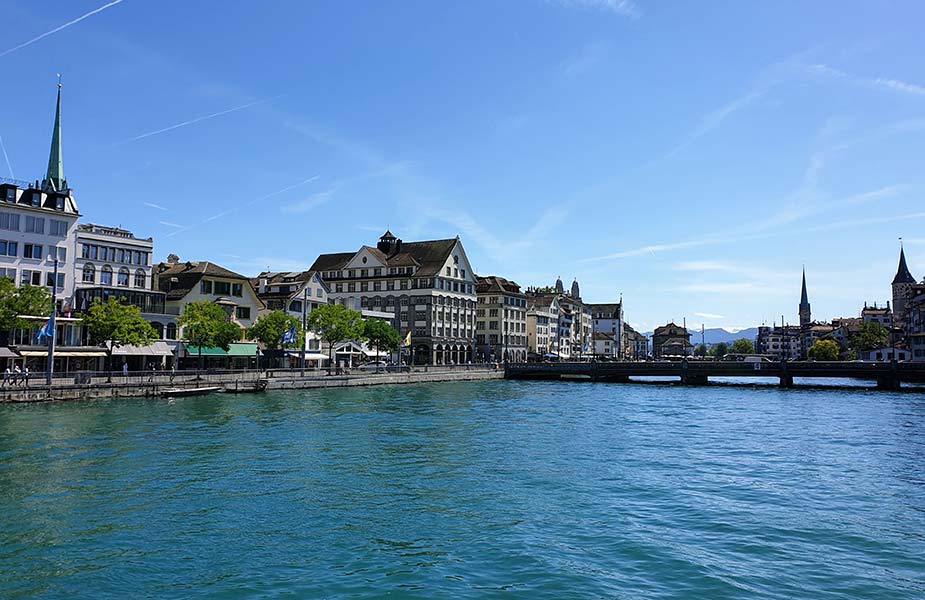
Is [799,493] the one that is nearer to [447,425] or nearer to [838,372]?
[447,425]

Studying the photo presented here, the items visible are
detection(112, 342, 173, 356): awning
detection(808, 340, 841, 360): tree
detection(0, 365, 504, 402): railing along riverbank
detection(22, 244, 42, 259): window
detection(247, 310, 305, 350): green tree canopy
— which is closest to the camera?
detection(0, 365, 504, 402): railing along riverbank

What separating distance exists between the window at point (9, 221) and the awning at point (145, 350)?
1348 centimetres

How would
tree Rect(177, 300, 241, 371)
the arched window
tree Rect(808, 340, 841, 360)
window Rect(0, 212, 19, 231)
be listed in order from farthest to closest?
tree Rect(808, 340, 841, 360), the arched window, tree Rect(177, 300, 241, 371), window Rect(0, 212, 19, 231)

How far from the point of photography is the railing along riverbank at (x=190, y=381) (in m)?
46.7

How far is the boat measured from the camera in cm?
5353

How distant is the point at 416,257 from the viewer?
123250mm

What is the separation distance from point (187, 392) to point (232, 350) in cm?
2255

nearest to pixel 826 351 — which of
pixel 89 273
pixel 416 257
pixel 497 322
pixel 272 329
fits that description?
pixel 497 322

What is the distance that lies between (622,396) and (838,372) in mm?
28465

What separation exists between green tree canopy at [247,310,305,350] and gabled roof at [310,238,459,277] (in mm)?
40860

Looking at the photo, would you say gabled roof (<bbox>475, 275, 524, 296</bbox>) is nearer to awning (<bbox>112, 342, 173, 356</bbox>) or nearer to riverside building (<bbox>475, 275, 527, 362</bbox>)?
riverside building (<bbox>475, 275, 527, 362</bbox>)

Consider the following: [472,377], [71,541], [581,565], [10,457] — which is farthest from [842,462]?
[472,377]

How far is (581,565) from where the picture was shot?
632 inches

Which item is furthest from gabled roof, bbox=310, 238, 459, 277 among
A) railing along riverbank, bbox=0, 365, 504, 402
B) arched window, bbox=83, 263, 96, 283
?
arched window, bbox=83, 263, 96, 283
